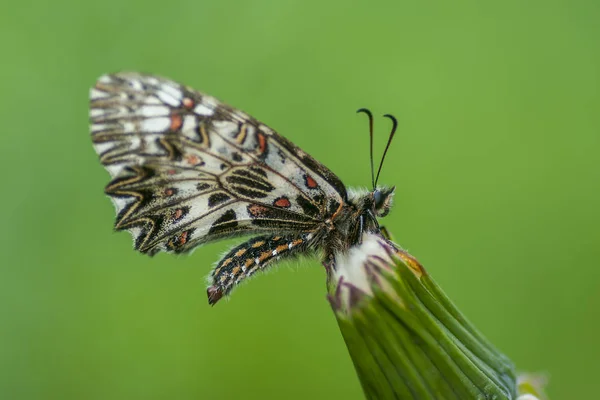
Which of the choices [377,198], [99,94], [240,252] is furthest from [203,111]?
[377,198]

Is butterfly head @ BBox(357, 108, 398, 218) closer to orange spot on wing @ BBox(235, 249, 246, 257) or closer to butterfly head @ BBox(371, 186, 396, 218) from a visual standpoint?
butterfly head @ BBox(371, 186, 396, 218)

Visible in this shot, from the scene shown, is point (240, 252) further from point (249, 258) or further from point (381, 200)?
point (381, 200)

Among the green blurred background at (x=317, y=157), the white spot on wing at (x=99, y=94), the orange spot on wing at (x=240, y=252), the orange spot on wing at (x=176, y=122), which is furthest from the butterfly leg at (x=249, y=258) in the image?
the green blurred background at (x=317, y=157)

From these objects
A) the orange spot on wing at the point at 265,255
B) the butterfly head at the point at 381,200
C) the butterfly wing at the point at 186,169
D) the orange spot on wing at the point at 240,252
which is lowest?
the butterfly head at the point at 381,200

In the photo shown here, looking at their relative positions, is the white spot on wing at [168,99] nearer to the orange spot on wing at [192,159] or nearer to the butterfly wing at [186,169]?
the butterfly wing at [186,169]

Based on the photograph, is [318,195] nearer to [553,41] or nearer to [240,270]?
[240,270]
